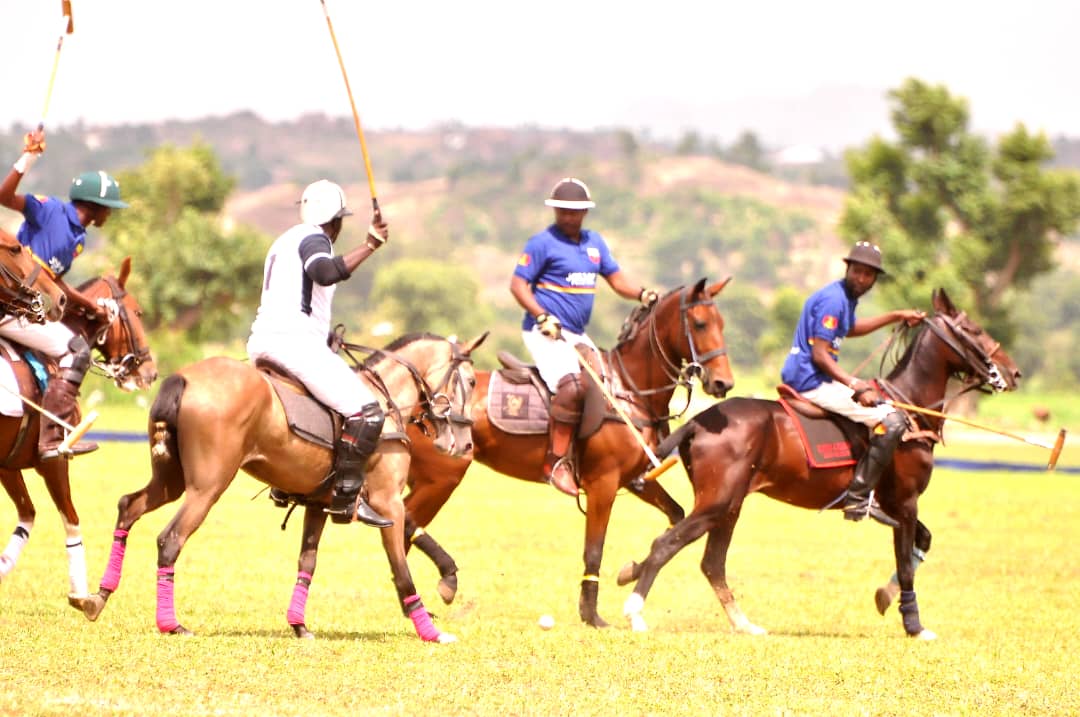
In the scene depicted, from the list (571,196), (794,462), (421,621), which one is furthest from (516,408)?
(421,621)

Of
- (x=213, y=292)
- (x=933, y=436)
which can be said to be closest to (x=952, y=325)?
(x=933, y=436)

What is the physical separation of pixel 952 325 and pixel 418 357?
522 centimetres

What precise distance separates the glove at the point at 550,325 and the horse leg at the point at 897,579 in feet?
12.1

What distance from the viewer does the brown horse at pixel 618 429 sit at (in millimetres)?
13641

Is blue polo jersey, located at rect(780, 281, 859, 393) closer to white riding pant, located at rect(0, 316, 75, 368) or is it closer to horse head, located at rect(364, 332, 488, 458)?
horse head, located at rect(364, 332, 488, 458)

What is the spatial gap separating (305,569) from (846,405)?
5.15 m

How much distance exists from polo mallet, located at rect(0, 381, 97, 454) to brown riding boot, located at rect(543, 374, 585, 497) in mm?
3938

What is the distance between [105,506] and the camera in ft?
75.5

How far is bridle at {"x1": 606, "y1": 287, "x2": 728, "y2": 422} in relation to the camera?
13570 millimetres

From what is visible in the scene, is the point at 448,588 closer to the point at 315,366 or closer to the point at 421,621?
the point at 421,621

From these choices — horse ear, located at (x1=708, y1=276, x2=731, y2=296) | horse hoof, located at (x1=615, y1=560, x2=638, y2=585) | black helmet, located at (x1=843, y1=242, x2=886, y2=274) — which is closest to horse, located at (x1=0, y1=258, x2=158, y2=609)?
horse hoof, located at (x1=615, y1=560, x2=638, y2=585)

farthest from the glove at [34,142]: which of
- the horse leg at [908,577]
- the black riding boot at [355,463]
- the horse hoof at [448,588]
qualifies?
the horse leg at [908,577]

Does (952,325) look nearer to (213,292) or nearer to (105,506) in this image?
(105,506)

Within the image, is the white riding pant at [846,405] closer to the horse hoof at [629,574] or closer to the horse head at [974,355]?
the horse head at [974,355]
